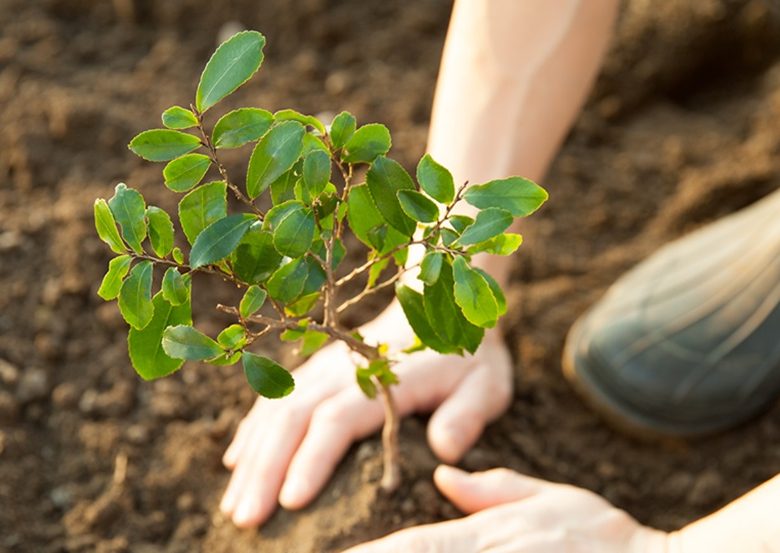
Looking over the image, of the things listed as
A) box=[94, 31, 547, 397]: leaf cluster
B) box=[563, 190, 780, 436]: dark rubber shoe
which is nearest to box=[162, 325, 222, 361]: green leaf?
box=[94, 31, 547, 397]: leaf cluster

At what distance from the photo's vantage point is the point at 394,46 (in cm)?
261

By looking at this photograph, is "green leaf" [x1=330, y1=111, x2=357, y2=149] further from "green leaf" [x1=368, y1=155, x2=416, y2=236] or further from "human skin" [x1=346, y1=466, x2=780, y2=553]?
"human skin" [x1=346, y1=466, x2=780, y2=553]

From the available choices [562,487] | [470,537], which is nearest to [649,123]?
[562,487]

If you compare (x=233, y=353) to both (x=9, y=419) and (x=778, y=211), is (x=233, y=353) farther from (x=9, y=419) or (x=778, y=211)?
(x=778, y=211)

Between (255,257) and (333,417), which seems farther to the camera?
(333,417)

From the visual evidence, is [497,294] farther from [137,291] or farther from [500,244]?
[137,291]

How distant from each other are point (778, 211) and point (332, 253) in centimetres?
109

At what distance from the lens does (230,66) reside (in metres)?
0.96

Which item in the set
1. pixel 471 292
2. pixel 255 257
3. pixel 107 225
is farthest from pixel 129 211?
pixel 471 292

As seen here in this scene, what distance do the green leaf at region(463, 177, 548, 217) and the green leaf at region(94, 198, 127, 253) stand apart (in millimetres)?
349

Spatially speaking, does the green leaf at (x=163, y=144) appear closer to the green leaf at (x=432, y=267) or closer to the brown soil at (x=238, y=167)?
the green leaf at (x=432, y=267)

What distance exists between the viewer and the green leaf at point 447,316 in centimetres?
109

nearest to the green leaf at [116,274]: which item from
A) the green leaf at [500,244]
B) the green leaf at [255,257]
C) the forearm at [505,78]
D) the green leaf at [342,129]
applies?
the green leaf at [255,257]

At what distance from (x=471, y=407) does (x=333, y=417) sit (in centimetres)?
24
